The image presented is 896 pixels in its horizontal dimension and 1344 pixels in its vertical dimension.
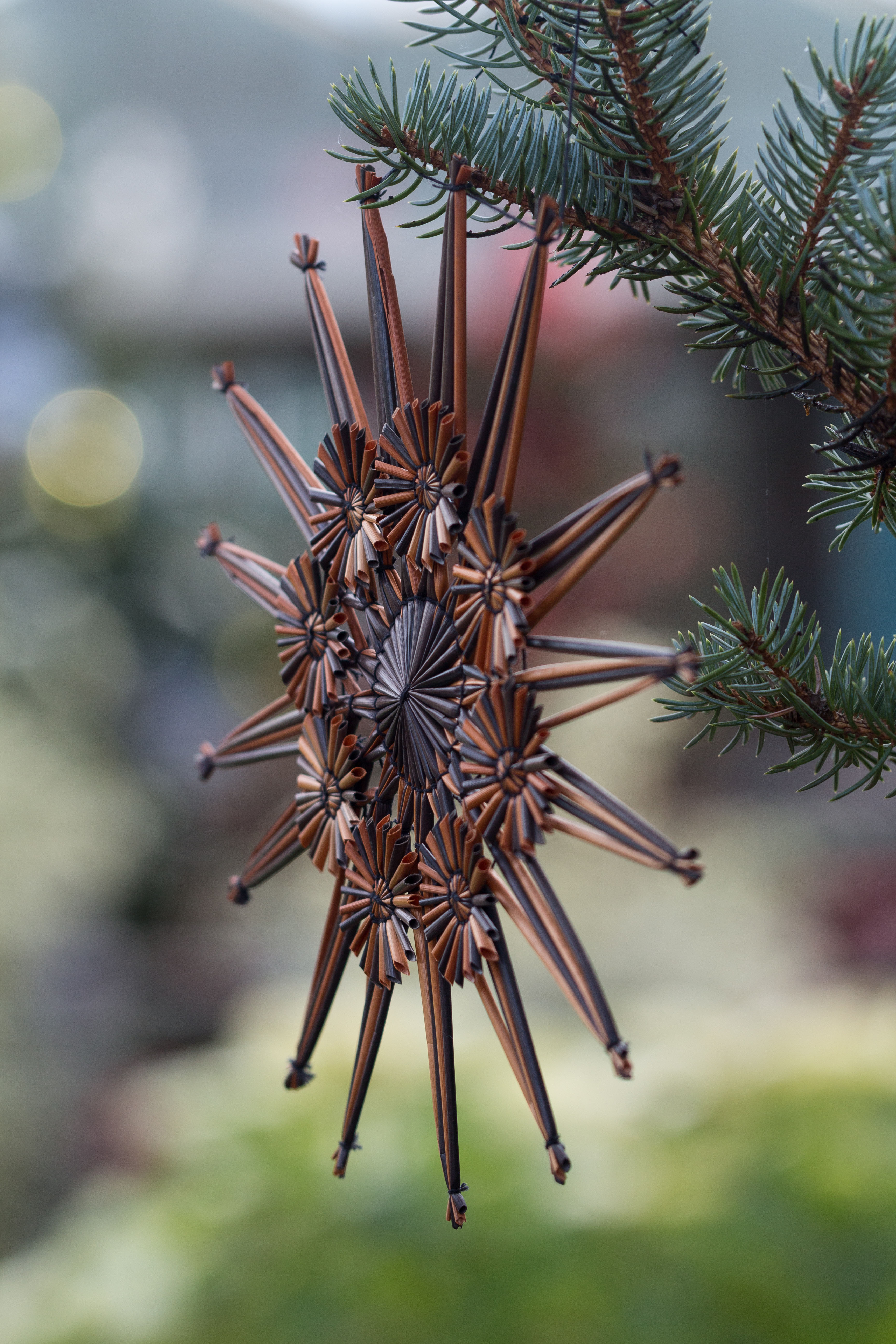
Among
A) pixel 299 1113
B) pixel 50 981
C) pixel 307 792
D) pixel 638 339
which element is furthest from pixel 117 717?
pixel 307 792

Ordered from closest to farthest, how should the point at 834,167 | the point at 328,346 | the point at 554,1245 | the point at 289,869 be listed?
1. the point at 834,167
2. the point at 328,346
3. the point at 554,1245
4. the point at 289,869

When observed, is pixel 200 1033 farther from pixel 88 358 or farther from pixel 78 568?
pixel 88 358

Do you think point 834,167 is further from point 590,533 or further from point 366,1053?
point 366,1053

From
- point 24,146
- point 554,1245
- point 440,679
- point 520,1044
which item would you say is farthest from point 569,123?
point 24,146

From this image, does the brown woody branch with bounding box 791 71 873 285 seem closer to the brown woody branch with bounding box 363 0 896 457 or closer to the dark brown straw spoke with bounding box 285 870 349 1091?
the brown woody branch with bounding box 363 0 896 457

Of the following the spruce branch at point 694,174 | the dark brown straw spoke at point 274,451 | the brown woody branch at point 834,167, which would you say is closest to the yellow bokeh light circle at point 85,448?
the dark brown straw spoke at point 274,451

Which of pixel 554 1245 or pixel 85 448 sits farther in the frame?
pixel 85 448
